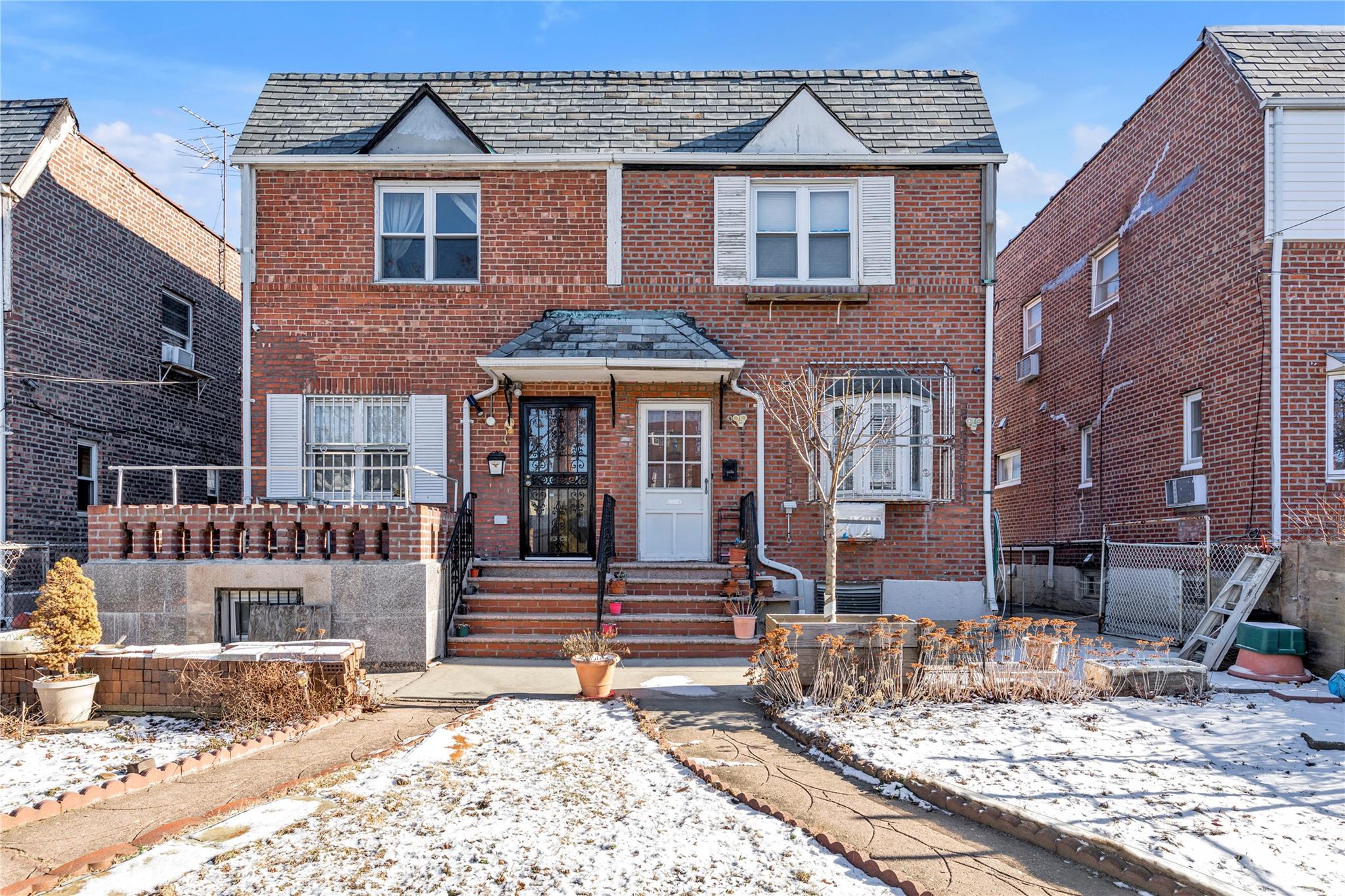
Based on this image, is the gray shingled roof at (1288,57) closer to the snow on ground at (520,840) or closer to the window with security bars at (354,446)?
the snow on ground at (520,840)

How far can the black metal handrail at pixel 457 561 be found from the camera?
9.17 meters

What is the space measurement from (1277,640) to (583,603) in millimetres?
7227

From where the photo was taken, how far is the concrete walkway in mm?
4023

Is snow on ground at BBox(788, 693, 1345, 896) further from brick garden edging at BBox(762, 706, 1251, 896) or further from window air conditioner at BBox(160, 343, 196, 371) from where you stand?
window air conditioner at BBox(160, 343, 196, 371)

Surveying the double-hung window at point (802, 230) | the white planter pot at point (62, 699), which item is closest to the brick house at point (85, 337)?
the white planter pot at point (62, 699)

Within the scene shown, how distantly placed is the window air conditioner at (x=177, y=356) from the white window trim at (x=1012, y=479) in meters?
16.4

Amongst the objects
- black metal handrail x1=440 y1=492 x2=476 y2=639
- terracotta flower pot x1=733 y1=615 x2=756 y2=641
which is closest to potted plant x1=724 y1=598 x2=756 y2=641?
terracotta flower pot x1=733 y1=615 x2=756 y2=641

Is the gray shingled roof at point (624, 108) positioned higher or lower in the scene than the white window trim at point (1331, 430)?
higher

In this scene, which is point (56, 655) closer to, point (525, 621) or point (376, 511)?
point (376, 511)

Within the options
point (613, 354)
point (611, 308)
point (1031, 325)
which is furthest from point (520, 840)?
point (1031, 325)

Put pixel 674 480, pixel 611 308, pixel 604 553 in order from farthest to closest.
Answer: pixel 611 308 → pixel 674 480 → pixel 604 553

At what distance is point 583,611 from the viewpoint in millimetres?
A: 9633

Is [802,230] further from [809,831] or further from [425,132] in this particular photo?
[809,831]

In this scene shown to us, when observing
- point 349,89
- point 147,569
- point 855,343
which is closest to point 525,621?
point 147,569
